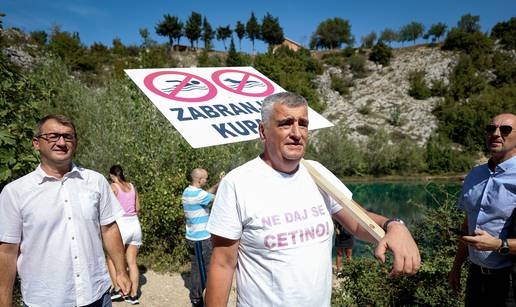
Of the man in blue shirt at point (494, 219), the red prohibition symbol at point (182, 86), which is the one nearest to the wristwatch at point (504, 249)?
the man in blue shirt at point (494, 219)

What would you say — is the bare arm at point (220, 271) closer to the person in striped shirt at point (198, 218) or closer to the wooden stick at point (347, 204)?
the wooden stick at point (347, 204)

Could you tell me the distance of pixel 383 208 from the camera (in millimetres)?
23312

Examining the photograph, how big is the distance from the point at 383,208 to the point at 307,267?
2325cm

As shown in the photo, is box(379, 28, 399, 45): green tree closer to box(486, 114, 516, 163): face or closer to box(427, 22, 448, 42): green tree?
box(427, 22, 448, 42): green tree

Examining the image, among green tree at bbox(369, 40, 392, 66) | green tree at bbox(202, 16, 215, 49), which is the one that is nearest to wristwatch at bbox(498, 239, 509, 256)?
green tree at bbox(369, 40, 392, 66)

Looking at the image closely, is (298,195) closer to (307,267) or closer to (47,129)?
(307,267)

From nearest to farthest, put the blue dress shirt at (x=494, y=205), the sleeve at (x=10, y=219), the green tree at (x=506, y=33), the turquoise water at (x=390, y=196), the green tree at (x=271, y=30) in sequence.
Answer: the sleeve at (x=10, y=219) → the blue dress shirt at (x=494, y=205) → the turquoise water at (x=390, y=196) → the green tree at (x=506, y=33) → the green tree at (x=271, y=30)

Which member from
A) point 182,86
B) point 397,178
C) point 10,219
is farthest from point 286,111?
point 397,178

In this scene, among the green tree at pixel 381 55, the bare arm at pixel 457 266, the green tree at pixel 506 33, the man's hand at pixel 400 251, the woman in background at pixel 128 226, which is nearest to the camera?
the man's hand at pixel 400 251

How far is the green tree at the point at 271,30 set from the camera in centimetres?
8681

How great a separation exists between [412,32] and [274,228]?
292ft

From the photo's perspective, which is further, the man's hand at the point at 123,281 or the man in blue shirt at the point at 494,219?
the man's hand at the point at 123,281

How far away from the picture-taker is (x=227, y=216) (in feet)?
5.41

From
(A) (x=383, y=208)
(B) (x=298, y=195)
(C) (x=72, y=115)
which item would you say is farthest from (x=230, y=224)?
(A) (x=383, y=208)
